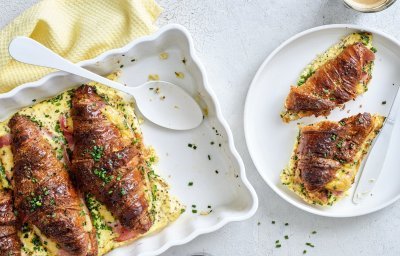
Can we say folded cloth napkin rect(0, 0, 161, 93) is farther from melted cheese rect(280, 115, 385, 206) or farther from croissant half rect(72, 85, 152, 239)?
melted cheese rect(280, 115, 385, 206)

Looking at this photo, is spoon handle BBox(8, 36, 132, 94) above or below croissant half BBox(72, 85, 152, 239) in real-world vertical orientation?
above

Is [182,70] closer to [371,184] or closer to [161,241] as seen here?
[161,241]

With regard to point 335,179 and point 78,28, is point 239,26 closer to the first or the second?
point 78,28

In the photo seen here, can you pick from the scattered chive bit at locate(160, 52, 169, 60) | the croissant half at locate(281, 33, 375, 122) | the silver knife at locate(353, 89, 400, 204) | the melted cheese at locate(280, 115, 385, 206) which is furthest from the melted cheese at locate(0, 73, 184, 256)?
the silver knife at locate(353, 89, 400, 204)

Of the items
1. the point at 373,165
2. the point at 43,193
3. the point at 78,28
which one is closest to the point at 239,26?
the point at 78,28

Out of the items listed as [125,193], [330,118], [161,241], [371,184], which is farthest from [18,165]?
[371,184]
